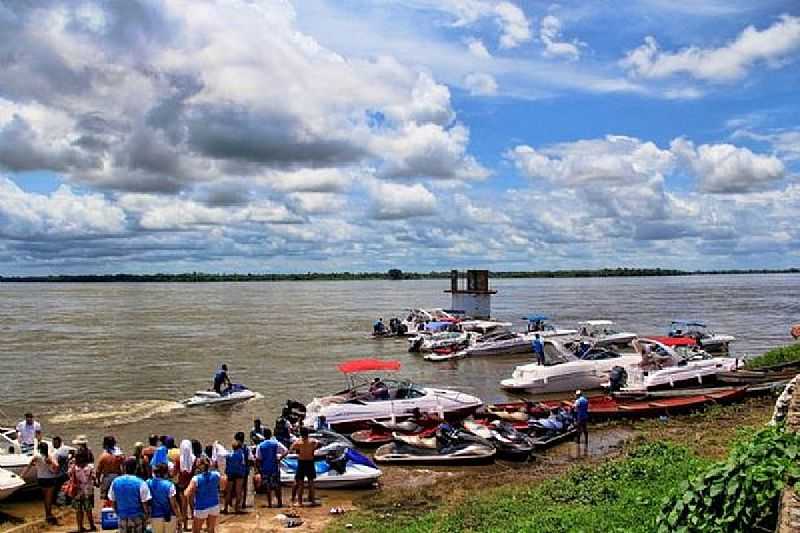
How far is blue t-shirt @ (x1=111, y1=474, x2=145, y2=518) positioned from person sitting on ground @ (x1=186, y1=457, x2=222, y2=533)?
1074 millimetres

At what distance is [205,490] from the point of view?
40.2ft

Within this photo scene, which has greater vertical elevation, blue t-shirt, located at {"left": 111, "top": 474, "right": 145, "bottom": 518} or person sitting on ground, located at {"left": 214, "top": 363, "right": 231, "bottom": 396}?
blue t-shirt, located at {"left": 111, "top": 474, "right": 145, "bottom": 518}

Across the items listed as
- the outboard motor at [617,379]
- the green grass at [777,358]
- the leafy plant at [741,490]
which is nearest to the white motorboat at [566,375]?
the outboard motor at [617,379]

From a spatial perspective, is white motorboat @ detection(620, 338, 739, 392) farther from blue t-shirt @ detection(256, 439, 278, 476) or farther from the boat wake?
the boat wake

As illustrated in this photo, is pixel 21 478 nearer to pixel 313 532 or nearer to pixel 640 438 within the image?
pixel 313 532

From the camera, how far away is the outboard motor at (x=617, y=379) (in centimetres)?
2720

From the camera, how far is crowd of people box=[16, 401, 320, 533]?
12312 mm

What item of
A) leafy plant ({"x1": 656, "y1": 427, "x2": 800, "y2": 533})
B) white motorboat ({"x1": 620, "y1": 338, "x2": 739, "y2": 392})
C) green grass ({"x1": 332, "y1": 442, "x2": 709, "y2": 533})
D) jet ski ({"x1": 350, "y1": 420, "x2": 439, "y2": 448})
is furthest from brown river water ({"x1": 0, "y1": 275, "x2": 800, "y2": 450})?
leafy plant ({"x1": 656, "y1": 427, "x2": 800, "y2": 533})

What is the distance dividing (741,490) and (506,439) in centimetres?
1307

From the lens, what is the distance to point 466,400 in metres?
24.4

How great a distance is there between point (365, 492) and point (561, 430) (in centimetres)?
692

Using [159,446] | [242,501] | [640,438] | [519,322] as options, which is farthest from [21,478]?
[519,322]

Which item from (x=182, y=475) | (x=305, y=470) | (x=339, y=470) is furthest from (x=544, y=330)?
(x=182, y=475)

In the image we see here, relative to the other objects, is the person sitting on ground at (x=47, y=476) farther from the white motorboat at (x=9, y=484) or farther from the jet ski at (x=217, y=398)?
the jet ski at (x=217, y=398)
